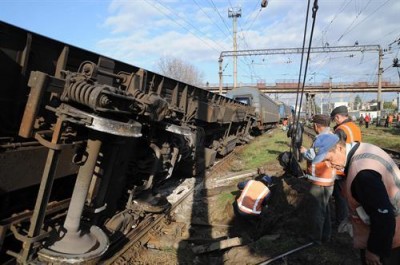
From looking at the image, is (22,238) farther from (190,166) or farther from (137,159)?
(190,166)

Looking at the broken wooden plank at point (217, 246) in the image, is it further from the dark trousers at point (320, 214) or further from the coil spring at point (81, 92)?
the coil spring at point (81, 92)

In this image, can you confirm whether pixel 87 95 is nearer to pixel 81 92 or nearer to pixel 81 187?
pixel 81 92

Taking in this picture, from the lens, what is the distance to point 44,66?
450cm

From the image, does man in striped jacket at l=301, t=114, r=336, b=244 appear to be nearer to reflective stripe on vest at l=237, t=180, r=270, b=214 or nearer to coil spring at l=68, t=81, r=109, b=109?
reflective stripe on vest at l=237, t=180, r=270, b=214

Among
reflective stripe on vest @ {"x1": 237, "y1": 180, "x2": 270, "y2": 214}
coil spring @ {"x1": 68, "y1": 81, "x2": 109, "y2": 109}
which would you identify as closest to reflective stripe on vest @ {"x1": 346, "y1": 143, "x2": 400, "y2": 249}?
coil spring @ {"x1": 68, "y1": 81, "x2": 109, "y2": 109}

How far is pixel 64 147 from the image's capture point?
3.55 meters

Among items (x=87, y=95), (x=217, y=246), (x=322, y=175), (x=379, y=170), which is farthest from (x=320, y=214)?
(x=87, y=95)

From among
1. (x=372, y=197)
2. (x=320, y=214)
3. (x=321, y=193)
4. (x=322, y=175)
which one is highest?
(x=322, y=175)

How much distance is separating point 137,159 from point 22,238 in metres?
2.98

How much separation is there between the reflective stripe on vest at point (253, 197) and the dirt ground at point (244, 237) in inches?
11.8

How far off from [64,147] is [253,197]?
3.55 metres

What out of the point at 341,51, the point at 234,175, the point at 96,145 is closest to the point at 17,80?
the point at 96,145

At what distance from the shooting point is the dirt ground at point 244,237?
5070 millimetres

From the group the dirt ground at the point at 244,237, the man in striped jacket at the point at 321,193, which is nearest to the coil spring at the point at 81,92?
the dirt ground at the point at 244,237
